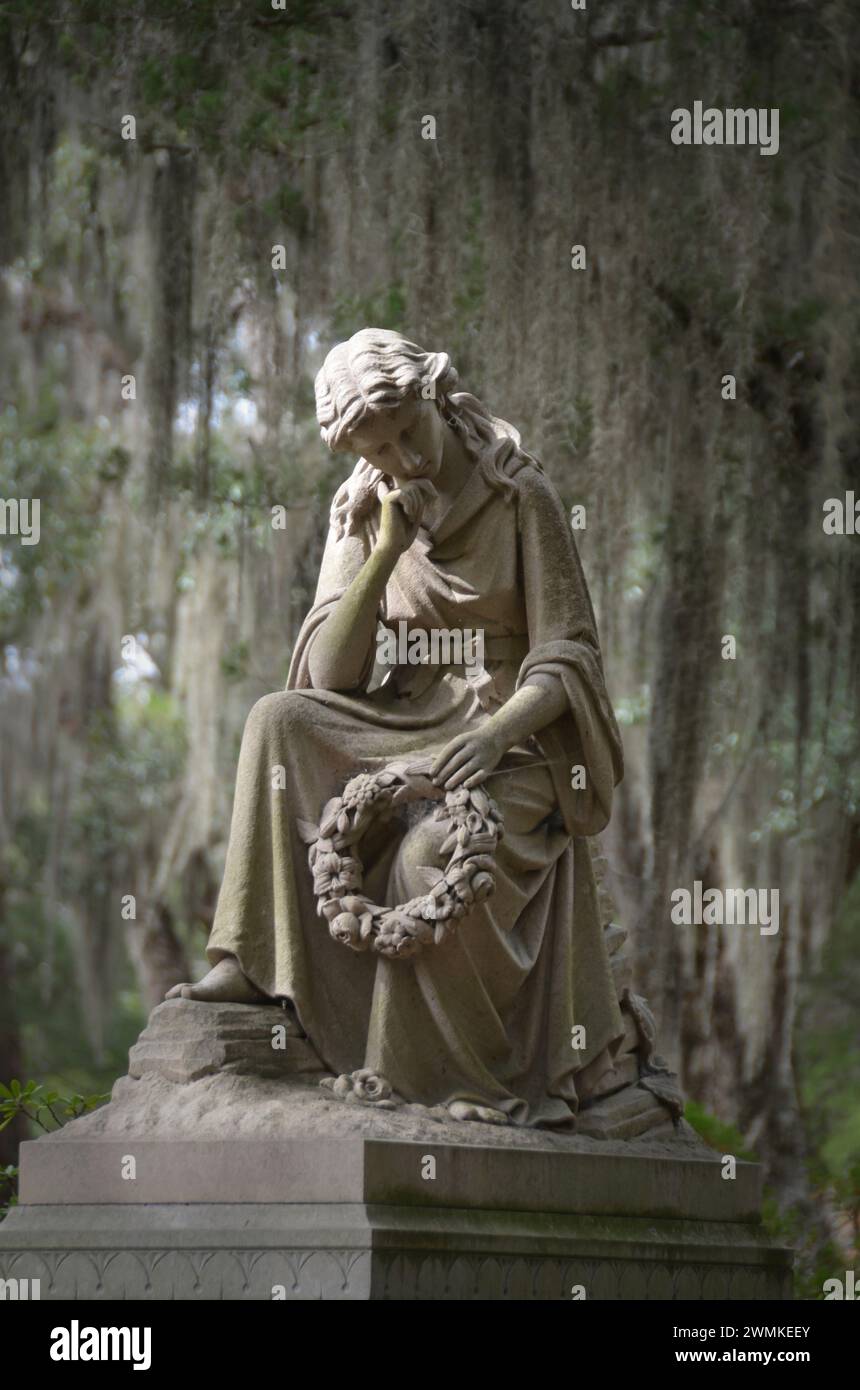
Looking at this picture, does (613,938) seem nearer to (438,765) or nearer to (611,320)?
(438,765)

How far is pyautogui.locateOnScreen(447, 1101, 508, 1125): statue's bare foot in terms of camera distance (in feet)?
22.8

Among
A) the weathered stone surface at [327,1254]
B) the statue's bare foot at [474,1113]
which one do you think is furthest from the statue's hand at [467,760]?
the weathered stone surface at [327,1254]

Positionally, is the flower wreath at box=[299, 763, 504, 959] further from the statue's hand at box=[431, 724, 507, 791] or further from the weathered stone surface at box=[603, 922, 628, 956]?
the weathered stone surface at box=[603, 922, 628, 956]

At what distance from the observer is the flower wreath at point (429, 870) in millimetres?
6961

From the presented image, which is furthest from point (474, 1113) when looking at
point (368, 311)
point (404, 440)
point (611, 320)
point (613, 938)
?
point (368, 311)

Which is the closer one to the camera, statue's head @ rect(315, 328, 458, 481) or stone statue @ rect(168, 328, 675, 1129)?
stone statue @ rect(168, 328, 675, 1129)

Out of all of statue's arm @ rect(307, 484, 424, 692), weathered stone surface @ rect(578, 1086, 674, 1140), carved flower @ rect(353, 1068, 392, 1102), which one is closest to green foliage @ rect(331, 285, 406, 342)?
statue's arm @ rect(307, 484, 424, 692)

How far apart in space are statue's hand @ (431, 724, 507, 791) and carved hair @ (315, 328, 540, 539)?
3.00 ft

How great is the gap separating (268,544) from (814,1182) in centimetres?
456

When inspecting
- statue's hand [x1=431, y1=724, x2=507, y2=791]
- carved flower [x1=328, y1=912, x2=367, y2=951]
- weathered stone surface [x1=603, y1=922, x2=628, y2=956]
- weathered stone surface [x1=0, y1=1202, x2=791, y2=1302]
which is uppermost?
statue's hand [x1=431, y1=724, x2=507, y2=791]

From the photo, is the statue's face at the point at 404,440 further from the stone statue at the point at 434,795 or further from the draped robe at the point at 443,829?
the draped robe at the point at 443,829

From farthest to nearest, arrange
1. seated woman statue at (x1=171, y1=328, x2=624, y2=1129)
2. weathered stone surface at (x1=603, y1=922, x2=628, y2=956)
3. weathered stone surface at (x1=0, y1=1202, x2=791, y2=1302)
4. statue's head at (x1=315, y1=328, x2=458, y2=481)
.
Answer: weathered stone surface at (x1=603, y1=922, x2=628, y2=956) < statue's head at (x1=315, y1=328, x2=458, y2=481) < seated woman statue at (x1=171, y1=328, x2=624, y2=1129) < weathered stone surface at (x1=0, y1=1202, x2=791, y2=1302)
